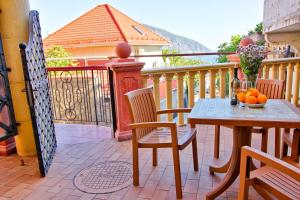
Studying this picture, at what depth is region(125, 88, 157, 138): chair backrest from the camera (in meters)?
2.07

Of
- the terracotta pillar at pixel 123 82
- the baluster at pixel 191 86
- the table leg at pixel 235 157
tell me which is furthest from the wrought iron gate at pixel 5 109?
the baluster at pixel 191 86

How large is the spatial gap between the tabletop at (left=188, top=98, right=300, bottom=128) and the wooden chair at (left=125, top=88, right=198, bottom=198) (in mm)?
259

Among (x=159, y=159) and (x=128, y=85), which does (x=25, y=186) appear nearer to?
(x=159, y=159)

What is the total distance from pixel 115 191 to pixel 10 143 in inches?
65.4

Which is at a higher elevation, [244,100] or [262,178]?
[244,100]

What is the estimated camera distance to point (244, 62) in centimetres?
186

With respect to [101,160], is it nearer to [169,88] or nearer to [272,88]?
[169,88]

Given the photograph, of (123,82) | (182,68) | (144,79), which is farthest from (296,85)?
(123,82)

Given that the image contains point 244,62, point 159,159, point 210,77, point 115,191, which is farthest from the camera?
point 210,77

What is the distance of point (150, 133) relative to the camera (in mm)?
2311

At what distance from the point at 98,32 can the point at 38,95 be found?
29.1 ft

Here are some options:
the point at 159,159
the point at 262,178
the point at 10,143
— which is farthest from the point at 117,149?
the point at 262,178

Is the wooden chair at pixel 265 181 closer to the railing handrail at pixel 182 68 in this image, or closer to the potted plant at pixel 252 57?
the potted plant at pixel 252 57

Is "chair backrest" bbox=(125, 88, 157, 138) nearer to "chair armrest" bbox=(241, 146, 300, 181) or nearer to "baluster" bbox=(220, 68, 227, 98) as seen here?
"chair armrest" bbox=(241, 146, 300, 181)
